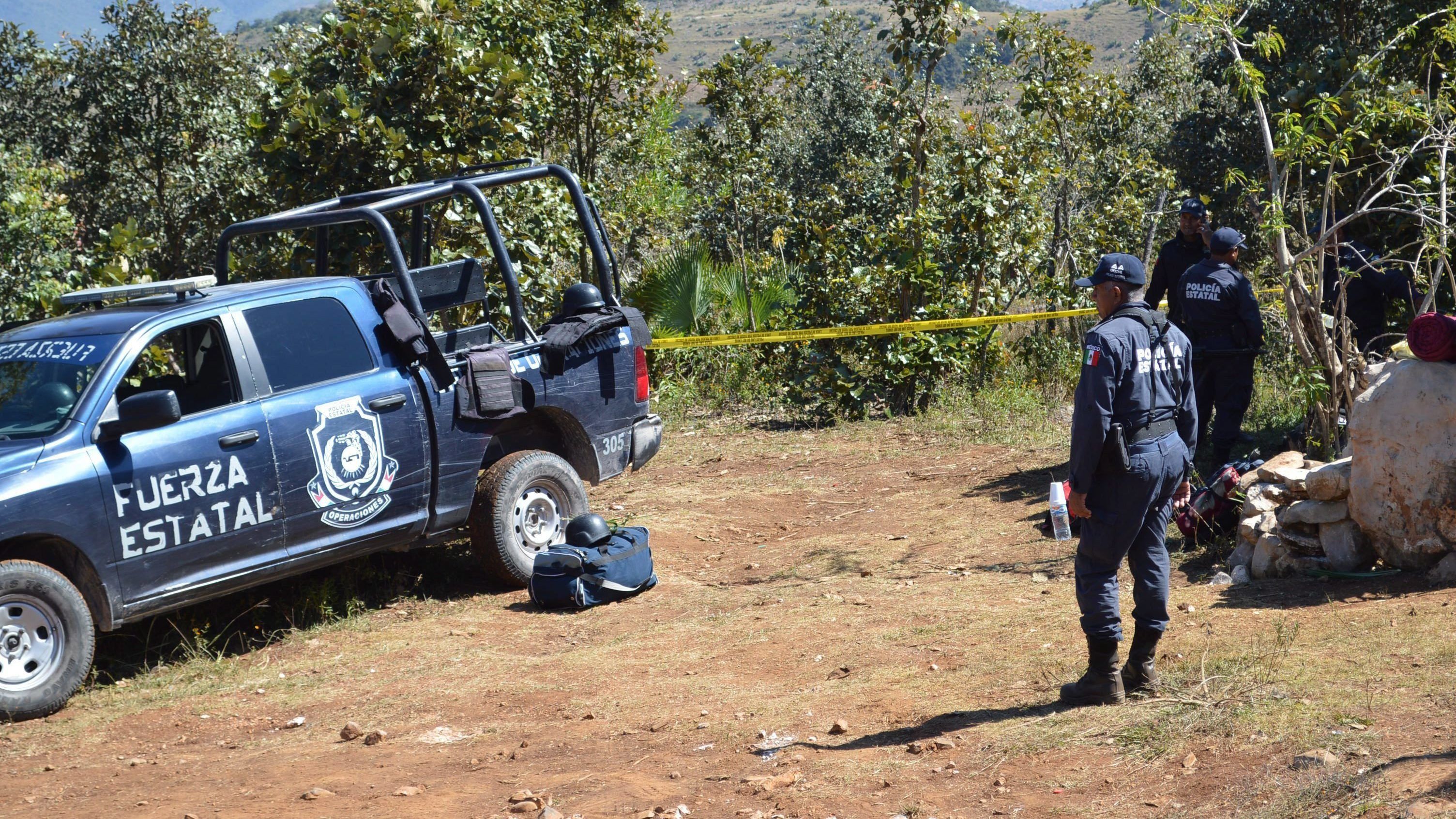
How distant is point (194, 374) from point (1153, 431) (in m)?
4.69

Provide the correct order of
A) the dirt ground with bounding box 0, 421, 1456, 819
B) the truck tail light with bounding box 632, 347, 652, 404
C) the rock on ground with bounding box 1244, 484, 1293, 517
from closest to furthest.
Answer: the dirt ground with bounding box 0, 421, 1456, 819
the rock on ground with bounding box 1244, 484, 1293, 517
the truck tail light with bounding box 632, 347, 652, 404

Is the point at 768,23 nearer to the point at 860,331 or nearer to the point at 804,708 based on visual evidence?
the point at 860,331

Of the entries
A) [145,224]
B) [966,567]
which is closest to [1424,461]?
[966,567]

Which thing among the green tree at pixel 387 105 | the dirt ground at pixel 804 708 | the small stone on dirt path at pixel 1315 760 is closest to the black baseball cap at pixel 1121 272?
the dirt ground at pixel 804 708

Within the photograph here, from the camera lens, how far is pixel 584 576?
7.25 meters

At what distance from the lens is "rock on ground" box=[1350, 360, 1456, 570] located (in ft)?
19.7

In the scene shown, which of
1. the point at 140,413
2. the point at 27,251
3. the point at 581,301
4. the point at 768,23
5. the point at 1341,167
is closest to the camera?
the point at 140,413

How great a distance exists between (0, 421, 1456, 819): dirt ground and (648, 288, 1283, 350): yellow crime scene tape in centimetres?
426

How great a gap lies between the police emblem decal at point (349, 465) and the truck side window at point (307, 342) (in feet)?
0.70

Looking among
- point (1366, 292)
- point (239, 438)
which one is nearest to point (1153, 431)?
point (239, 438)

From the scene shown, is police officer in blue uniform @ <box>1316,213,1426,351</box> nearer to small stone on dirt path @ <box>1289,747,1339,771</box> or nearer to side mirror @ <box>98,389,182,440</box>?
small stone on dirt path @ <box>1289,747,1339,771</box>

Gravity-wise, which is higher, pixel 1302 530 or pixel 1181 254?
pixel 1181 254

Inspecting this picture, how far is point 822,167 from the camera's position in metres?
25.6

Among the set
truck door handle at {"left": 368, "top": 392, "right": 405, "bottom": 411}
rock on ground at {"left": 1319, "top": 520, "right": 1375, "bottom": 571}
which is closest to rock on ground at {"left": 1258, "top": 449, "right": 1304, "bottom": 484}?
rock on ground at {"left": 1319, "top": 520, "right": 1375, "bottom": 571}
